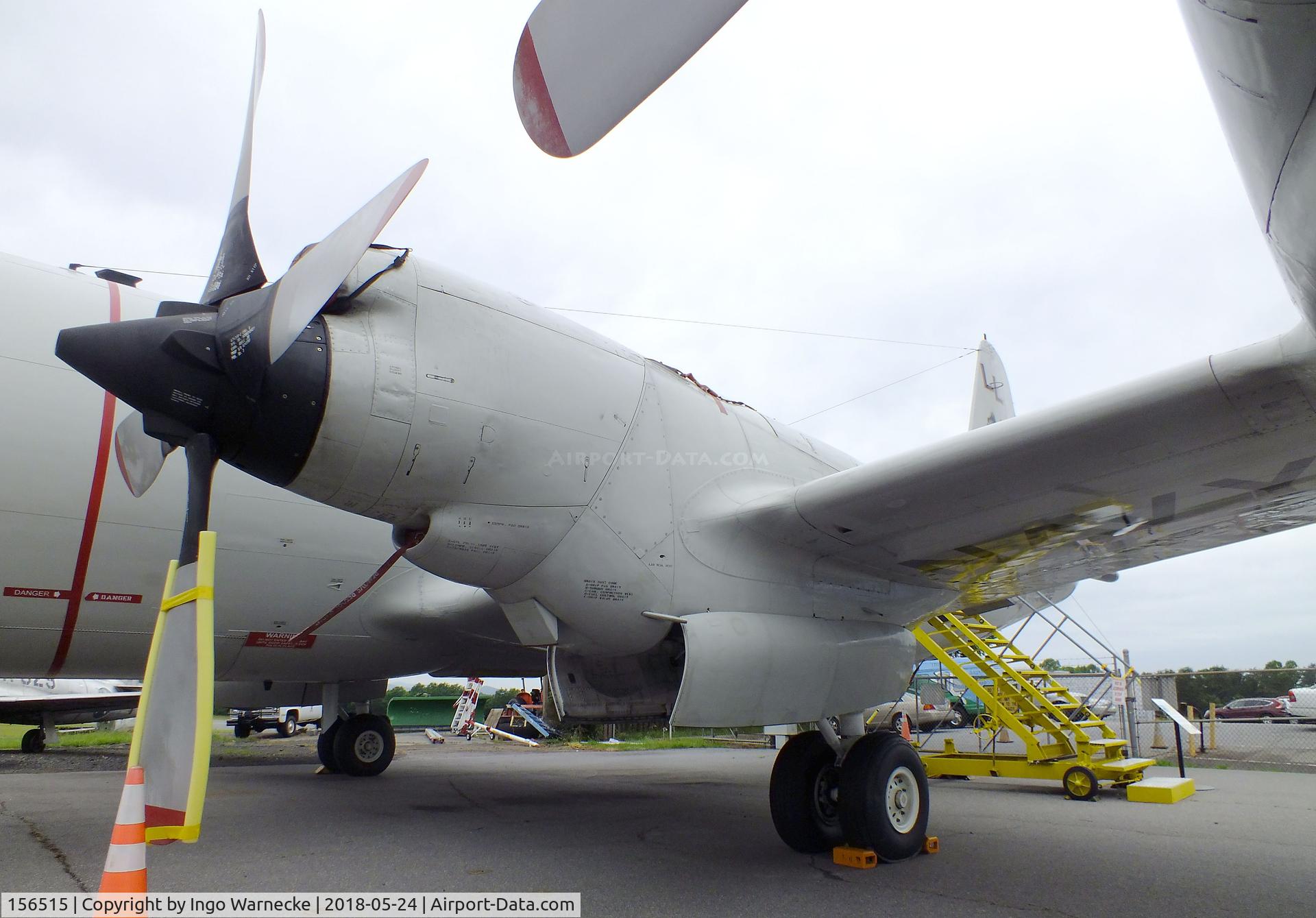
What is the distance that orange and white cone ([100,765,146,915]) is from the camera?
102 inches

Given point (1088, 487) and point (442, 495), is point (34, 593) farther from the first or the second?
point (1088, 487)

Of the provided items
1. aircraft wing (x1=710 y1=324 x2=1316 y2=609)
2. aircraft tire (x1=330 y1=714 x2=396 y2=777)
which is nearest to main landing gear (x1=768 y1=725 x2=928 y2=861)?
aircraft wing (x1=710 y1=324 x2=1316 y2=609)

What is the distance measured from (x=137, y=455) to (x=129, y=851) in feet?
9.15

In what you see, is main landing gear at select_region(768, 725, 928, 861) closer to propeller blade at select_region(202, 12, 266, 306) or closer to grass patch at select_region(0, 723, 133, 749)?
propeller blade at select_region(202, 12, 266, 306)

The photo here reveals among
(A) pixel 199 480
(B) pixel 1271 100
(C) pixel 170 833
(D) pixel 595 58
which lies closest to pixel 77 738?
(A) pixel 199 480

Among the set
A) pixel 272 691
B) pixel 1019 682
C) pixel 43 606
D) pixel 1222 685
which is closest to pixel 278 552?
pixel 43 606

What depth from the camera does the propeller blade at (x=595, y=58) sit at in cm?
142

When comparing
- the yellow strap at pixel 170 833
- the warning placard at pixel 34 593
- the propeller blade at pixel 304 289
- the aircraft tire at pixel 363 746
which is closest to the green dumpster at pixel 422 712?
the aircraft tire at pixel 363 746

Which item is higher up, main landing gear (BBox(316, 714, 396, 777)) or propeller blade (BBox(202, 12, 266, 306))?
propeller blade (BBox(202, 12, 266, 306))

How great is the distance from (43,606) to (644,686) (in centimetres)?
431

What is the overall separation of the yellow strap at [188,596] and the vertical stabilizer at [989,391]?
30.3ft

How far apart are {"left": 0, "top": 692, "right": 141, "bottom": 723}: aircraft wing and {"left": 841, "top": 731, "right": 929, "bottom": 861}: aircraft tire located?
16.7 m

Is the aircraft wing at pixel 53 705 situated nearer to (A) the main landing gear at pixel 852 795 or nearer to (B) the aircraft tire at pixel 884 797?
(A) the main landing gear at pixel 852 795

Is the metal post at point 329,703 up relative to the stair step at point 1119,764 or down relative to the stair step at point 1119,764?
up
